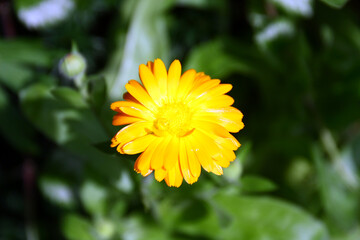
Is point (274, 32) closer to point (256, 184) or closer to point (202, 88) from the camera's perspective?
point (256, 184)

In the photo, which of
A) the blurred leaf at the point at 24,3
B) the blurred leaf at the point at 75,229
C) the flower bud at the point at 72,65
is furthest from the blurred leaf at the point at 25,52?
the blurred leaf at the point at 75,229

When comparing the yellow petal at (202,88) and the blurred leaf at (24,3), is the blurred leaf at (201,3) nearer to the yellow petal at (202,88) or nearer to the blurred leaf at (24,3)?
the blurred leaf at (24,3)

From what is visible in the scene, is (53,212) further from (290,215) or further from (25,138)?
(290,215)

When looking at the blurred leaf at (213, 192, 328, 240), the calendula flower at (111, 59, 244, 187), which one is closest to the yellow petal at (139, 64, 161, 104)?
the calendula flower at (111, 59, 244, 187)

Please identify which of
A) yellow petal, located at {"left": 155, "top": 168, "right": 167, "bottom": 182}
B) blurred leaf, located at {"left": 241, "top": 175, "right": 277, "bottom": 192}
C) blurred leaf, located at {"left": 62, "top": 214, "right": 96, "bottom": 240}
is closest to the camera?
yellow petal, located at {"left": 155, "top": 168, "right": 167, "bottom": 182}

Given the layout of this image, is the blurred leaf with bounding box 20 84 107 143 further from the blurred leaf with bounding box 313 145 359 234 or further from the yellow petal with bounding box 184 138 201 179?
the blurred leaf with bounding box 313 145 359 234
